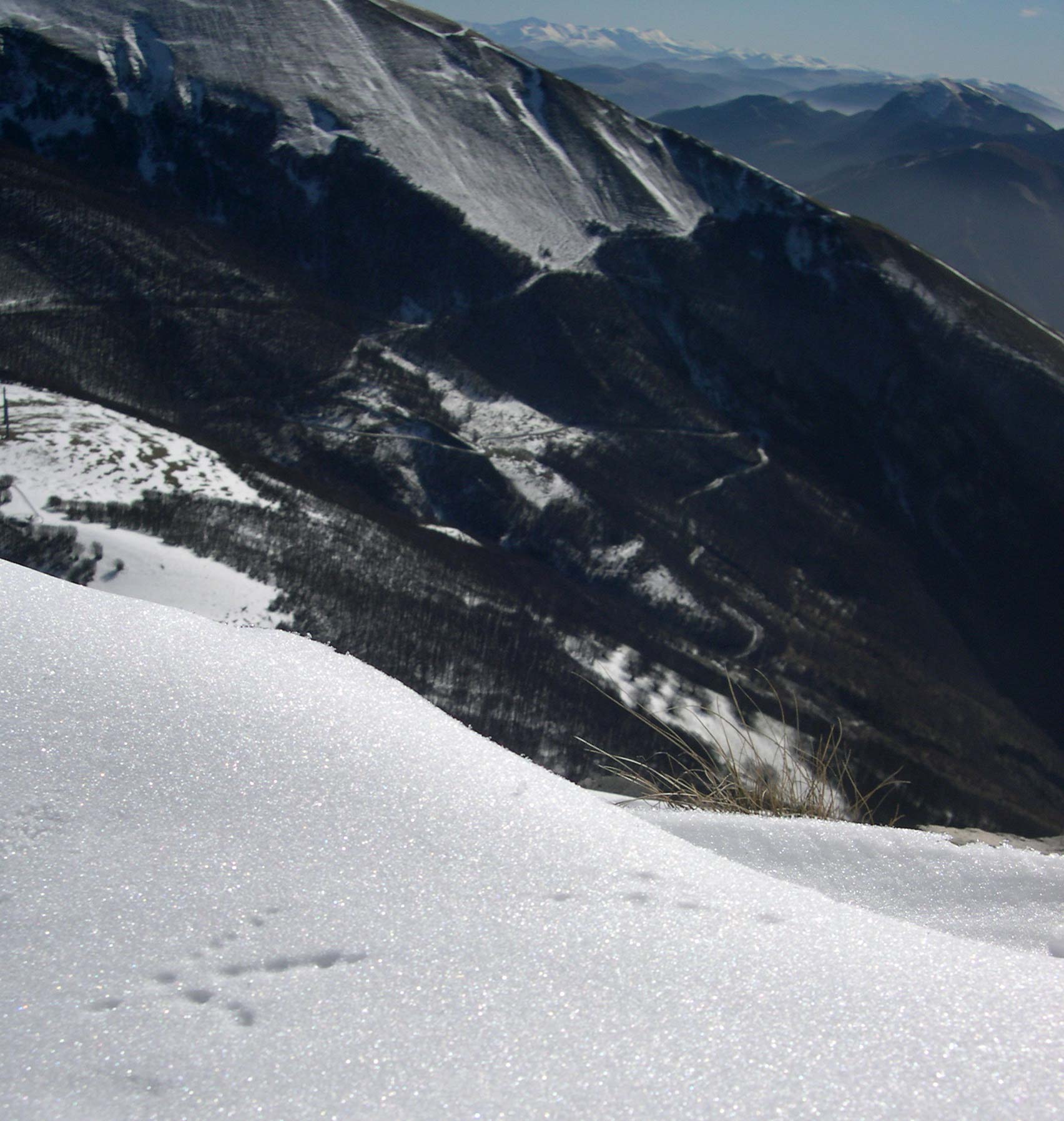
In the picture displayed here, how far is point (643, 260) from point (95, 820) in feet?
203

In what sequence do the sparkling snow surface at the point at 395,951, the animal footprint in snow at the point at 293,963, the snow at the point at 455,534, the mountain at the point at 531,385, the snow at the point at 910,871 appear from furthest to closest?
the snow at the point at 455,534 → the mountain at the point at 531,385 → the snow at the point at 910,871 → the animal footprint in snow at the point at 293,963 → the sparkling snow surface at the point at 395,951

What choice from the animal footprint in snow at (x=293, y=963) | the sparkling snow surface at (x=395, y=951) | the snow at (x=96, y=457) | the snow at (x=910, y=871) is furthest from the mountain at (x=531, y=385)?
the animal footprint in snow at (x=293, y=963)

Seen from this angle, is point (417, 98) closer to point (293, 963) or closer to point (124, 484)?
point (124, 484)

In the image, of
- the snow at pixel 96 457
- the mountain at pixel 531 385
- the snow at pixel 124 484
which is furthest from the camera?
the mountain at pixel 531 385

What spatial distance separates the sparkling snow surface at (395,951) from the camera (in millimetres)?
1559

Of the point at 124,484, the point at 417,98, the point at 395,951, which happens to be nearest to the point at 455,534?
the point at 124,484

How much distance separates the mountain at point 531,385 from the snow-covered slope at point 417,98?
276mm

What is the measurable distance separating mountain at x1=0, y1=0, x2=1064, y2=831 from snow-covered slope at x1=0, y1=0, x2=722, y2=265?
0.91 feet

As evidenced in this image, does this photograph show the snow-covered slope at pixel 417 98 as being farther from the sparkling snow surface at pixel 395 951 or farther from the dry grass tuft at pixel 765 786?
→ the sparkling snow surface at pixel 395 951

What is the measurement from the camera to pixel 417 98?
60000mm

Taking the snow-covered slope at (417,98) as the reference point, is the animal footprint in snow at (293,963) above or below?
below

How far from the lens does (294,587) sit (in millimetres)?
27438

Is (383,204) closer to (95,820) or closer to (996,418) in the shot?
(996,418)

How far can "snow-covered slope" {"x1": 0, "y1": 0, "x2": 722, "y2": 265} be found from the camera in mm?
56031
